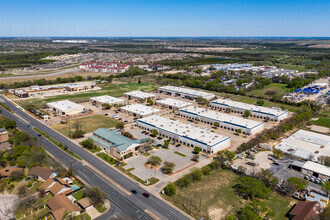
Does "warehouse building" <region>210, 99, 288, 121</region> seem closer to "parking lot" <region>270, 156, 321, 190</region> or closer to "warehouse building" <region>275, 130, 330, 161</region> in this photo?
"warehouse building" <region>275, 130, 330, 161</region>

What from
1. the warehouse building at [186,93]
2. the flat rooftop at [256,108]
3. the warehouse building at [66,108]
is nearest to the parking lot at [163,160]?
the warehouse building at [66,108]

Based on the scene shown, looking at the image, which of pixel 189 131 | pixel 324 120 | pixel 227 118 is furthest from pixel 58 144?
pixel 324 120

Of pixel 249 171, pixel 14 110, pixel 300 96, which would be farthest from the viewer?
pixel 300 96

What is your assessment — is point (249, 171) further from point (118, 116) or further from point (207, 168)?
point (118, 116)

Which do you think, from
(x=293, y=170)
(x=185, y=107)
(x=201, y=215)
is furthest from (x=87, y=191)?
(x=185, y=107)

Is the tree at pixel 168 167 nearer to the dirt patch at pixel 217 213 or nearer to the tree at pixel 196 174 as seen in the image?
the tree at pixel 196 174
